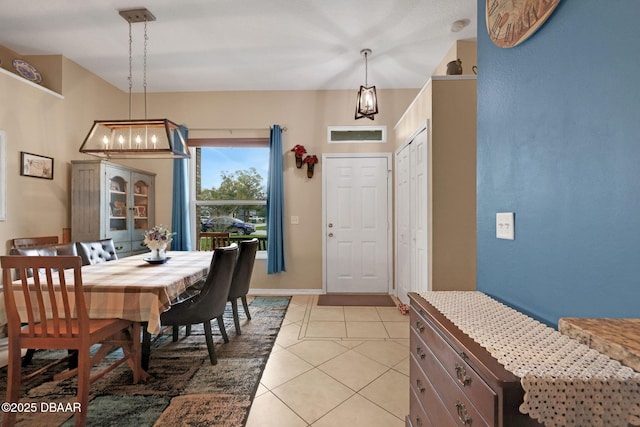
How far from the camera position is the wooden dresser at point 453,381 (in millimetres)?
654

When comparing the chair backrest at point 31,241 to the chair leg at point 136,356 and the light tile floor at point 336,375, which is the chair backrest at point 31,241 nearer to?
the chair leg at point 136,356

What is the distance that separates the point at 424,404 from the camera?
1192 millimetres

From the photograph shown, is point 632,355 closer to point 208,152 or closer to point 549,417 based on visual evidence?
point 549,417

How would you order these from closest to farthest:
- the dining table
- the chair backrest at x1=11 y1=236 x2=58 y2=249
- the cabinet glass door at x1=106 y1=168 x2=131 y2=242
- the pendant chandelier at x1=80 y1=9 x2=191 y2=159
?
the dining table, the pendant chandelier at x1=80 y1=9 x2=191 y2=159, the chair backrest at x1=11 y1=236 x2=58 y2=249, the cabinet glass door at x1=106 y1=168 x2=131 y2=242

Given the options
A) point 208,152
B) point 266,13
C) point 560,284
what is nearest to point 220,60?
point 266,13

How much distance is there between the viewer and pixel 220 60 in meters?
3.61

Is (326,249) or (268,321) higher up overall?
(326,249)

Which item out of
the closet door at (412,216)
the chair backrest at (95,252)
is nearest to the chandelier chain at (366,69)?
the closet door at (412,216)

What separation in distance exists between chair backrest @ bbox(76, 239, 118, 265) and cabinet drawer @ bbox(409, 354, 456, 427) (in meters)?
3.10

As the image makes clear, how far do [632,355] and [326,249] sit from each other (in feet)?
12.7

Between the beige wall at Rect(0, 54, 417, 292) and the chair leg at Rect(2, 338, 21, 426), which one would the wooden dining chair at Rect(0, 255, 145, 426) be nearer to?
the chair leg at Rect(2, 338, 21, 426)

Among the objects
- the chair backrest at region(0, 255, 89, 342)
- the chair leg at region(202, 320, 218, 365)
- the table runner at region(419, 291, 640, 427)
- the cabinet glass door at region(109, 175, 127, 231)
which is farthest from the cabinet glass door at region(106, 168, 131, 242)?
the table runner at region(419, 291, 640, 427)

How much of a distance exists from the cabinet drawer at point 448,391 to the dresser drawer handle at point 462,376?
1.5 inches

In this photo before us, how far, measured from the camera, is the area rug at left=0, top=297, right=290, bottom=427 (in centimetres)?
167
